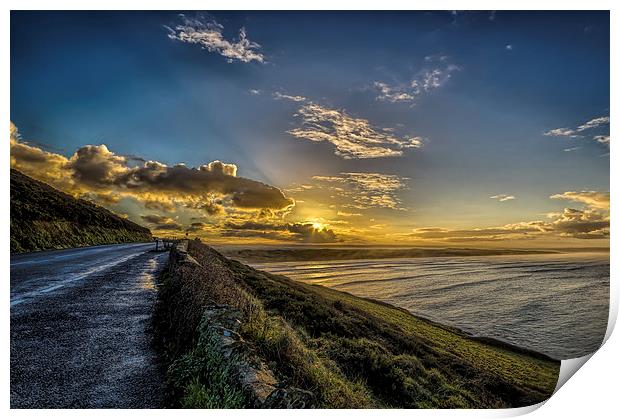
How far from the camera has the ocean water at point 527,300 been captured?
987 centimetres

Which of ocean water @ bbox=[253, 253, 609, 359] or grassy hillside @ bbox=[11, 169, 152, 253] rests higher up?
grassy hillside @ bbox=[11, 169, 152, 253]

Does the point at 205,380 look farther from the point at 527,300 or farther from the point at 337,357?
the point at 527,300

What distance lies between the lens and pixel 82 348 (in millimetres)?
5609

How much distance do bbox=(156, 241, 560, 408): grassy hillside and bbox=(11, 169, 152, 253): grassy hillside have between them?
14.8 meters

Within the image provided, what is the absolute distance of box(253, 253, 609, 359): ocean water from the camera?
388 inches

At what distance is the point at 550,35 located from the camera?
8477mm

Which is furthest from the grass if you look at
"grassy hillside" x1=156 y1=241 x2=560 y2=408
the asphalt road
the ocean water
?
the ocean water

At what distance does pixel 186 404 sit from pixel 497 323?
21419 mm

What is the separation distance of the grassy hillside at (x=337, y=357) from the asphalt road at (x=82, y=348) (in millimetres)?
400

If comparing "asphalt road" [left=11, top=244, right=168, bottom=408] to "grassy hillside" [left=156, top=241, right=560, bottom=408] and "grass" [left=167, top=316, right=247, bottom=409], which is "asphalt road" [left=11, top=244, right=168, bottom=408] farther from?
"grassy hillside" [left=156, top=241, right=560, bottom=408]

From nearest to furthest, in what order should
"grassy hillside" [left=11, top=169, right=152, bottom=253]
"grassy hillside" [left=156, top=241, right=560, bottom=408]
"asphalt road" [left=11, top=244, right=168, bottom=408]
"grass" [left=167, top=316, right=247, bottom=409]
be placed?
"grass" [left=167, top=316, right=247, bottom=409]
"asphalt road" [left=11, top=244, right=168, bottom=408]
"grassy hillside" [left=156, top=241, right=560, bottom=408]
"grassy hillside" [left=11, top=169, right=152, bottom=253]

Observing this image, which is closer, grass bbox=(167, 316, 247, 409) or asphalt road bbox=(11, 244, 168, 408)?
grass bbox=(167, 316, 247, 409)

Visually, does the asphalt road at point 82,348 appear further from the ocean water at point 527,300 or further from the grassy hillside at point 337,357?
the ocean water at point 527,300
